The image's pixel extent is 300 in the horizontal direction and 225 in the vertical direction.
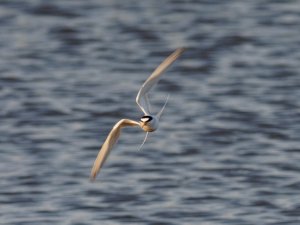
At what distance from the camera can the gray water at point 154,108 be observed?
32.2 ft

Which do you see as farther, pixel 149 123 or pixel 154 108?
pixel 154 108

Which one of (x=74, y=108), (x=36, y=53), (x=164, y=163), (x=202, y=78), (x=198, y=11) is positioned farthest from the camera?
(x=198, y=11)

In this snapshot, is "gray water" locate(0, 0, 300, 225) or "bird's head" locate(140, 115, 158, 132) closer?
"bird's head" locate(140, 115, 158, 132)

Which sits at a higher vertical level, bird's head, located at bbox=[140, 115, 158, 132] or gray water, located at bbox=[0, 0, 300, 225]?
bird's head, located at bbox=[140, 115, 158, 132]

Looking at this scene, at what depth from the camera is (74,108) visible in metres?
12.5

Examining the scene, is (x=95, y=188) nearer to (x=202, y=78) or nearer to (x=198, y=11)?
(x=202, y=78)

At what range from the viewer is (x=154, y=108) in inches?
479

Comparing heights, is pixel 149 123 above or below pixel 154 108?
above

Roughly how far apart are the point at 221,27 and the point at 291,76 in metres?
2.06

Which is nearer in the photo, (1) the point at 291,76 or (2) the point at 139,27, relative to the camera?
(1) the point at 291,76

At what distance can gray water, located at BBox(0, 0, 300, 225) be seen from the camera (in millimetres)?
9820

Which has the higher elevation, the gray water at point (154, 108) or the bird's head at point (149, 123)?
the bird's head at point (149, 123)

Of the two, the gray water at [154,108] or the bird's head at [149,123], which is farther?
the gray water at [154,108]

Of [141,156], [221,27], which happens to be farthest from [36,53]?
[141,156]
